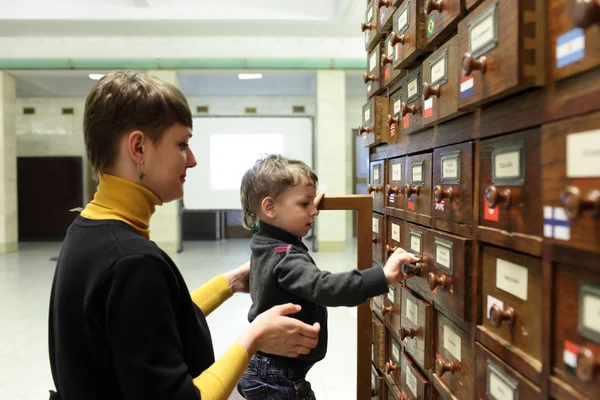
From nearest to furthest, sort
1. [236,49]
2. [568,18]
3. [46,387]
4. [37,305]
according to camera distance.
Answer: [568,18]
[46,387]
[37,305]
[236,49]

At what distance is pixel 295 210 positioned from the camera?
1.32m

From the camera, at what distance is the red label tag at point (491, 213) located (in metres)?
0.76

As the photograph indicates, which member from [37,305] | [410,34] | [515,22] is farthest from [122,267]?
[37,305]

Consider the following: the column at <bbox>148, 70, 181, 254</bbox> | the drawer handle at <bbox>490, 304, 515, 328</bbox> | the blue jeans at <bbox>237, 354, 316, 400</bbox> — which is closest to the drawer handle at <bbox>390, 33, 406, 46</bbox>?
the drawer handle at <bbox>490, 304, 515, 328</bbox>

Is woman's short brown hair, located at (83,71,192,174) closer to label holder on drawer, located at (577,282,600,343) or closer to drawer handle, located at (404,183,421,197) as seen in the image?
drawer handle, located at (404,183,421,197)

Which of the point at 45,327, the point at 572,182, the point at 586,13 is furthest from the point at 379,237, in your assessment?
the point at 45,327

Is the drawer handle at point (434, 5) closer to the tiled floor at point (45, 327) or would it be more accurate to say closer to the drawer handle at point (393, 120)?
the drawer handle at point (393, 120)

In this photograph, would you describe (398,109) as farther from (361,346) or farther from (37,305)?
(37,305)

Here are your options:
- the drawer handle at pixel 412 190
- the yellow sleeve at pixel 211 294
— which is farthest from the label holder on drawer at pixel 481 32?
the yellow sleeve at pixel 211 294

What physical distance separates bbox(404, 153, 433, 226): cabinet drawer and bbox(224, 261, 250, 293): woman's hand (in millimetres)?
599

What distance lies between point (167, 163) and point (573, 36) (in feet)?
2.40

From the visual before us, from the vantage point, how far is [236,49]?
6605 millimetres

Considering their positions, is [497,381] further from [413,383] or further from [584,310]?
[413,383]

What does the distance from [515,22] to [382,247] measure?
1.04m
